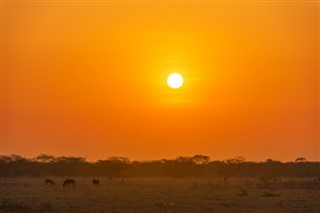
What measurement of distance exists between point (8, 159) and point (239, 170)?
123 ft

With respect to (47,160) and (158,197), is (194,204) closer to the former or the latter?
(158,197)

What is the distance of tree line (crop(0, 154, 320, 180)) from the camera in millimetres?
100562

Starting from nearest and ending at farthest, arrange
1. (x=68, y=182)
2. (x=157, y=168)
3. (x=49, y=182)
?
(x=68, y=182), (x=49, y=182), (x=157, y=168)

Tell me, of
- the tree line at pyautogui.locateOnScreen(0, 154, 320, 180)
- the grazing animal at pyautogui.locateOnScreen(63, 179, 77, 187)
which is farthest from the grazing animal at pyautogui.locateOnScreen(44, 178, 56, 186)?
the tree line at pyautogui.locateOnScreen(0, 154, 320, 180)

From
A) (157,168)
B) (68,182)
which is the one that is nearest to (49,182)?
(68,182)

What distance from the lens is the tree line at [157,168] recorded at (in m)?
101

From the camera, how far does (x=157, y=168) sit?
12144 centimetres

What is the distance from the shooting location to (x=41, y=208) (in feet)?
110

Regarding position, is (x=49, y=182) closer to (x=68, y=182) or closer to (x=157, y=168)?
(x=68, y=182)

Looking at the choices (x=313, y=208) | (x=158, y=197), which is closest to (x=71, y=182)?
(x=158, y=197)

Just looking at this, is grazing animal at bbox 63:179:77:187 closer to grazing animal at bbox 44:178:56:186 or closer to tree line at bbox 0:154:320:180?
grazing animal at bbox 44:178:56:186


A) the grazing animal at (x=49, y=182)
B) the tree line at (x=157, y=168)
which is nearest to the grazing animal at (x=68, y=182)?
the grazing animal at (x=49, y=182)

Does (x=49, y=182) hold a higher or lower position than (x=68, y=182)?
higher

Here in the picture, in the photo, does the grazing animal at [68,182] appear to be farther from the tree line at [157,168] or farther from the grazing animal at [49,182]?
the tree line at [157,168]
